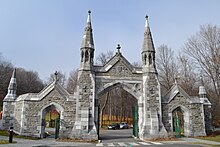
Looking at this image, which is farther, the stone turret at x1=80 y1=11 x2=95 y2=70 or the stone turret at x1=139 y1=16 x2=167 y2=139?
the stone turret at x1=80 y1=11 x2=95 y2=70

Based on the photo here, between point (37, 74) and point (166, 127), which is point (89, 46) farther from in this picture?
point (37, 74)

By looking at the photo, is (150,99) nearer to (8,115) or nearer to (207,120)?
(207,120)

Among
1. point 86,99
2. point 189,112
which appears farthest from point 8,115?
point 189,112

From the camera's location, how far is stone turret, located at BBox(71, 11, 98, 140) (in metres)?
14.6

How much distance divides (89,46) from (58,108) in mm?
5492

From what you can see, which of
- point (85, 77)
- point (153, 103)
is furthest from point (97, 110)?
point (153, 103)

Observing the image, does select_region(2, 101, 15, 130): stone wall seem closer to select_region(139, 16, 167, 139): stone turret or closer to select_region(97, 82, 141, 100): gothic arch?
select_region(97, 82, 141, 100): gothic arch

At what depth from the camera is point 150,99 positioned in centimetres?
1606

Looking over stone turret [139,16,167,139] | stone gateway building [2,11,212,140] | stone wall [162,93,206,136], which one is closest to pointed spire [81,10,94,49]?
stone gateway building [2,11,212,140]

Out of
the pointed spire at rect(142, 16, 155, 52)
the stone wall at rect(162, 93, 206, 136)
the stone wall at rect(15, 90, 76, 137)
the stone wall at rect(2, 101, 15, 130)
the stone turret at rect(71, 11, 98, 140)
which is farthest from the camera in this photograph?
the pointed spire at rect(142, 16, 155, 52)

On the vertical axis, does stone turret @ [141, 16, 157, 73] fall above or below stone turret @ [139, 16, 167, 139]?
above

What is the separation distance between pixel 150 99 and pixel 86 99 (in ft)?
16.9

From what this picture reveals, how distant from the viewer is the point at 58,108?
15367 mm

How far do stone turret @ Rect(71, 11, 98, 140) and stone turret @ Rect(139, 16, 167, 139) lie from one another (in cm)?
390
